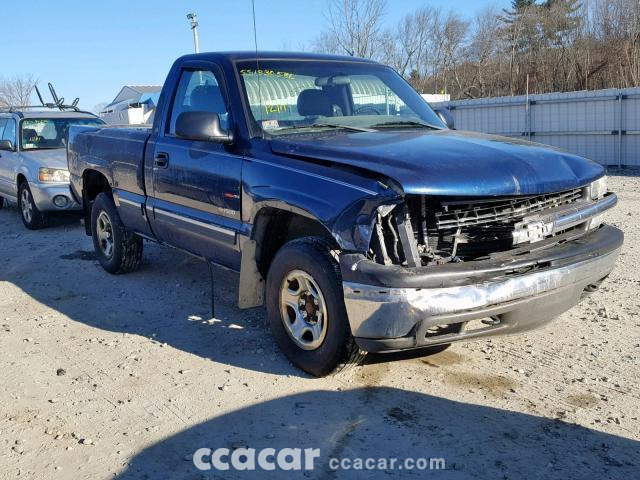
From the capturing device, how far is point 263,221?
444 centimetres

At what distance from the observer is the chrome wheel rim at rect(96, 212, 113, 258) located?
22.7ft

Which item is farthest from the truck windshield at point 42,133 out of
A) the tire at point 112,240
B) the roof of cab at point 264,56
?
the roof of cab at point 264,56

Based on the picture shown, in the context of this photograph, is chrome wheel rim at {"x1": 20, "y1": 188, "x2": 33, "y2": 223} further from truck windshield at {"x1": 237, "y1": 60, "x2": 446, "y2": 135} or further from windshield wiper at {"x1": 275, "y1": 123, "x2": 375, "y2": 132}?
windshield wiper at {"x1": 275, "y1": 123, "x2": 375, "y2": 132}

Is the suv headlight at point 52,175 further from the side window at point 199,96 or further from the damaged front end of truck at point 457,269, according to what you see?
the damaged front end of truck at point 457,269

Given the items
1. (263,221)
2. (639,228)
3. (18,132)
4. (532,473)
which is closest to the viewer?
(532,473)

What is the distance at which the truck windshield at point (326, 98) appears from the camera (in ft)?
15.6

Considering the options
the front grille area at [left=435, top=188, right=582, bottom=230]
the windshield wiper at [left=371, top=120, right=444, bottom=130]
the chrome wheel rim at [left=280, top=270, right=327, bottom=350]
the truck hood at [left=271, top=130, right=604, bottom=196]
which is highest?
the windshield wiper at [left=371, top=120, right=444, bottom=130]

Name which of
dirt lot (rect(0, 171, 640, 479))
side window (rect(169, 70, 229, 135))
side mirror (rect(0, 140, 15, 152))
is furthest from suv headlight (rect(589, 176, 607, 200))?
side mirror (rect(0, 140, 15, 152))

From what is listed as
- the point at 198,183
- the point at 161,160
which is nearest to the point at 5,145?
the point at 161,160

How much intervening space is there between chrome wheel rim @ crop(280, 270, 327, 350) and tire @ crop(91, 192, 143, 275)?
297cm

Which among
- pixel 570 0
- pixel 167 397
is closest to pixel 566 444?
pixel 167 397

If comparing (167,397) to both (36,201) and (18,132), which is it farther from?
(18,132)

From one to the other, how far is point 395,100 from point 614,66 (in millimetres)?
31454

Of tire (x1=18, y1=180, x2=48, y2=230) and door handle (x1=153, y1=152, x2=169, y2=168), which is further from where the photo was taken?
tire (x1=18, y1=180, x2=48, y2=230)
